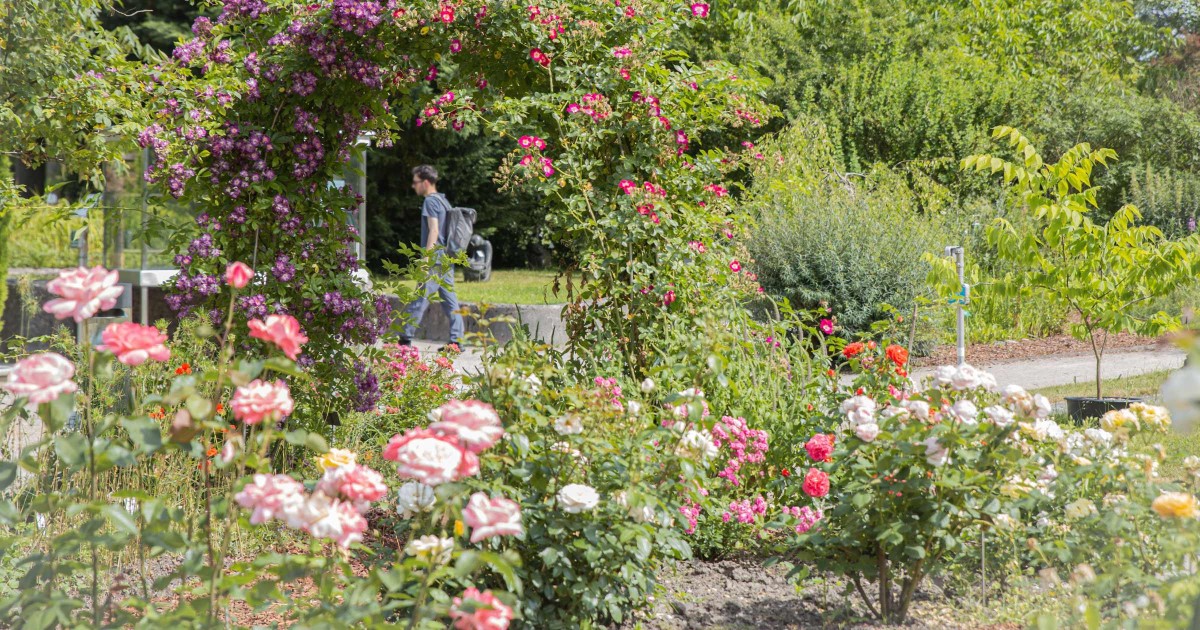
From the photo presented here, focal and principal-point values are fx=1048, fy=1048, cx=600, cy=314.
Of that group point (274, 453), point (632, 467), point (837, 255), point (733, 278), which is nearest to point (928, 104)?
point (837, 255)

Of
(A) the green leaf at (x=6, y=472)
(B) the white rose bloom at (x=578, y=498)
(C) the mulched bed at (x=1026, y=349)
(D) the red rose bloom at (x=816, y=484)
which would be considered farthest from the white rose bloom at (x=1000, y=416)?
(C) the mulched bed at (x=1026, y=349)

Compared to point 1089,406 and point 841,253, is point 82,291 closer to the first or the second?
point 1089,406

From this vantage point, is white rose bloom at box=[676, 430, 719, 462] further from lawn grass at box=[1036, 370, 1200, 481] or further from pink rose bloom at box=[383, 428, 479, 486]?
lawn grass at box=[1036, 370, 1200, 481]

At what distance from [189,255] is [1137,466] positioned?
3.87m

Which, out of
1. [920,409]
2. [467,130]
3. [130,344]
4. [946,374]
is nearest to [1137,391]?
[467,130]

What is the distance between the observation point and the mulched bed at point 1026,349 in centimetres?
927

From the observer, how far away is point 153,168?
4.82 m

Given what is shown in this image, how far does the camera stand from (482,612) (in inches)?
66.9

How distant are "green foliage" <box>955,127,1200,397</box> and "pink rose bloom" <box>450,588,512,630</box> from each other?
4.24m

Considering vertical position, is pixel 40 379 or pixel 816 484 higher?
pixel 40 379

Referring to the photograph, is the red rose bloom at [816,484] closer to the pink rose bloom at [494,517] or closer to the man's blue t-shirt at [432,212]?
the pink rose bloom at [494,517]

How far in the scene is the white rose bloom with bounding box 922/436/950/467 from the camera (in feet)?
8.23

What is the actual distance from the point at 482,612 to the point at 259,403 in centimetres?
52

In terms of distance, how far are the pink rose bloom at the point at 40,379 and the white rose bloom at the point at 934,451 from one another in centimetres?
186
